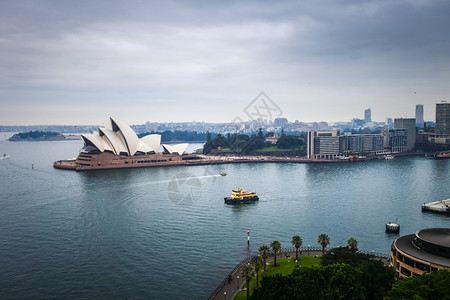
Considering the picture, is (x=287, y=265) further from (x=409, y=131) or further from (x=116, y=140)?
(x=409, y=131)

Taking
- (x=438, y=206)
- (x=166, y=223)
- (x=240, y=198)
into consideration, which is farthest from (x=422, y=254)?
(x=240, y=198)

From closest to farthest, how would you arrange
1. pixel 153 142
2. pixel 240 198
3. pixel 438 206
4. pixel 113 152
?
pixel 438 206
pixel 240 198
pixel 113 152
pixel 153 142

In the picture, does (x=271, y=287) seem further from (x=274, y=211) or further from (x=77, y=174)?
(x=77, y=174)

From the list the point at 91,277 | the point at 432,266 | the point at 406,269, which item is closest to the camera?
the point at 432,266

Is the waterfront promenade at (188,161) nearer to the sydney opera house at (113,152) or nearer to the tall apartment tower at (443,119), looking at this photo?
the sydney opera house at (113,152)

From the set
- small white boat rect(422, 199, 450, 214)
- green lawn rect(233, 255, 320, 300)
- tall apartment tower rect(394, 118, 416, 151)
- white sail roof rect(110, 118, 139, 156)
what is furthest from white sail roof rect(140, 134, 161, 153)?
tall apartment tower rect(394, 118, 416, 151)

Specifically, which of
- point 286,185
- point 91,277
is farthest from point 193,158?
point 91,277

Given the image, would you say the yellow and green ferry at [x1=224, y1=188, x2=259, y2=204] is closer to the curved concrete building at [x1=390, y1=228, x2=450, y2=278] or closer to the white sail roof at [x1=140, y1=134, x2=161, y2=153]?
the curved concrete building at [x1=390, y1=228, x2=450, y2=278]

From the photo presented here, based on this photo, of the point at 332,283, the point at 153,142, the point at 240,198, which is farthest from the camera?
the point at 153,142
